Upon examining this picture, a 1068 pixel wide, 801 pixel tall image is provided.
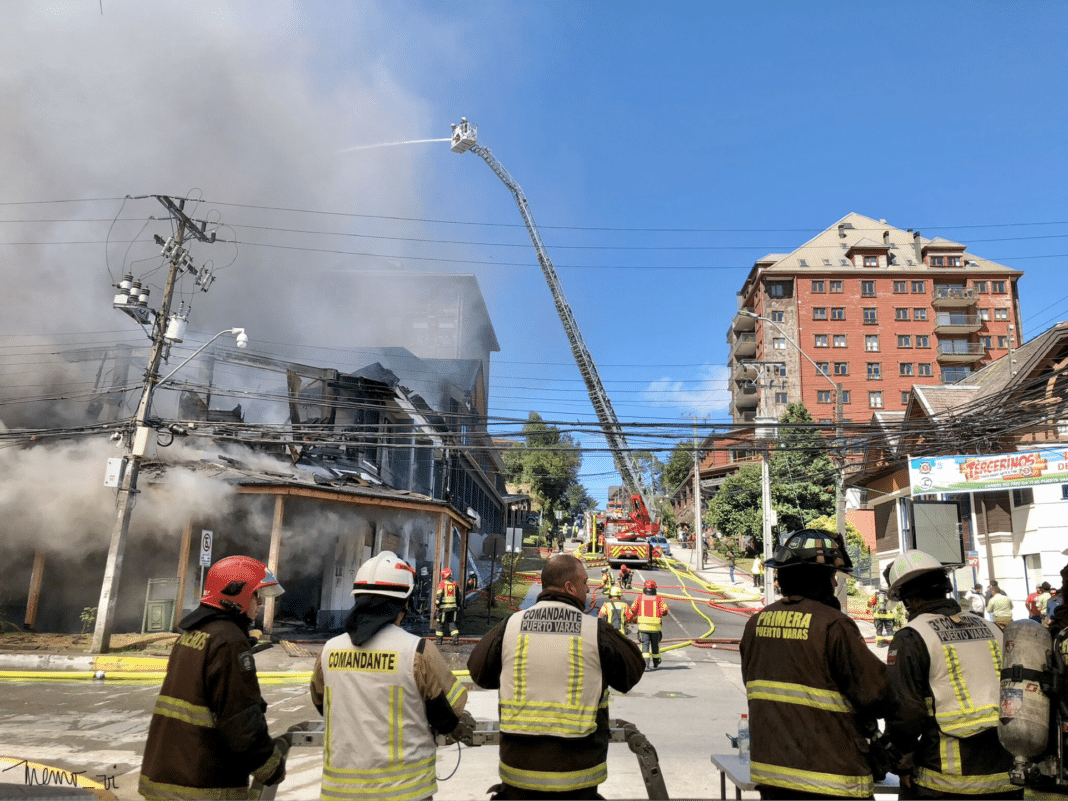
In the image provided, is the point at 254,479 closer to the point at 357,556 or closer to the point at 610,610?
the point at 357,556

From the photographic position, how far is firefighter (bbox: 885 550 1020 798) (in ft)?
9.62

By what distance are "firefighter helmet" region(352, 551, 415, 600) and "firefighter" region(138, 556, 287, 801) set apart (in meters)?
0.54

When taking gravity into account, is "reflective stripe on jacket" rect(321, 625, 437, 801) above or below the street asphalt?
above

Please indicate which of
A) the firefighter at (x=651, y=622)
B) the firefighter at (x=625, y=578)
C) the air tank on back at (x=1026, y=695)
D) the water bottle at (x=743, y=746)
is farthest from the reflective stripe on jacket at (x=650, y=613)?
the firefighter at (x=625, y=578)

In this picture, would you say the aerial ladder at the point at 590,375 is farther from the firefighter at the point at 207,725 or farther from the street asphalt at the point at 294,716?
the firefighter at the point at 207,725

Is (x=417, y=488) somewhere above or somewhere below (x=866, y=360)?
below

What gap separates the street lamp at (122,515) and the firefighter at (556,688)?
11865 millimetres

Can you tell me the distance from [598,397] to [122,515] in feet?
72.1

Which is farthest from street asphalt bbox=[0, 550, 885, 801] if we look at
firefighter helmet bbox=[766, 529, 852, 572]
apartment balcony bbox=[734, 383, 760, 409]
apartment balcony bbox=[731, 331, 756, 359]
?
apartment balcony bbox=[731, 331, 756, 359]

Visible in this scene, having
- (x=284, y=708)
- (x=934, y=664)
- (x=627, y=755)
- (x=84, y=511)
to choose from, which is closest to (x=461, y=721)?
(x=934, y=664)

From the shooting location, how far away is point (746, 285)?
6281 cm

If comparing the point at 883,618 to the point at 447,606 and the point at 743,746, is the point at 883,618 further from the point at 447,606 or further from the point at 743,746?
the point at 743,746

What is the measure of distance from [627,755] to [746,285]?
60.3m

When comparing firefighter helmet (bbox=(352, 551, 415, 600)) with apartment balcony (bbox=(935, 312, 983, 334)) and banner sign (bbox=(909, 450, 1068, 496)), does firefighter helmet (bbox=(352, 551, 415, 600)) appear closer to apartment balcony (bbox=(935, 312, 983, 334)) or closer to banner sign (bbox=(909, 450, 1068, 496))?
banner sign (bbox=(909, 450, 1068, 496))
